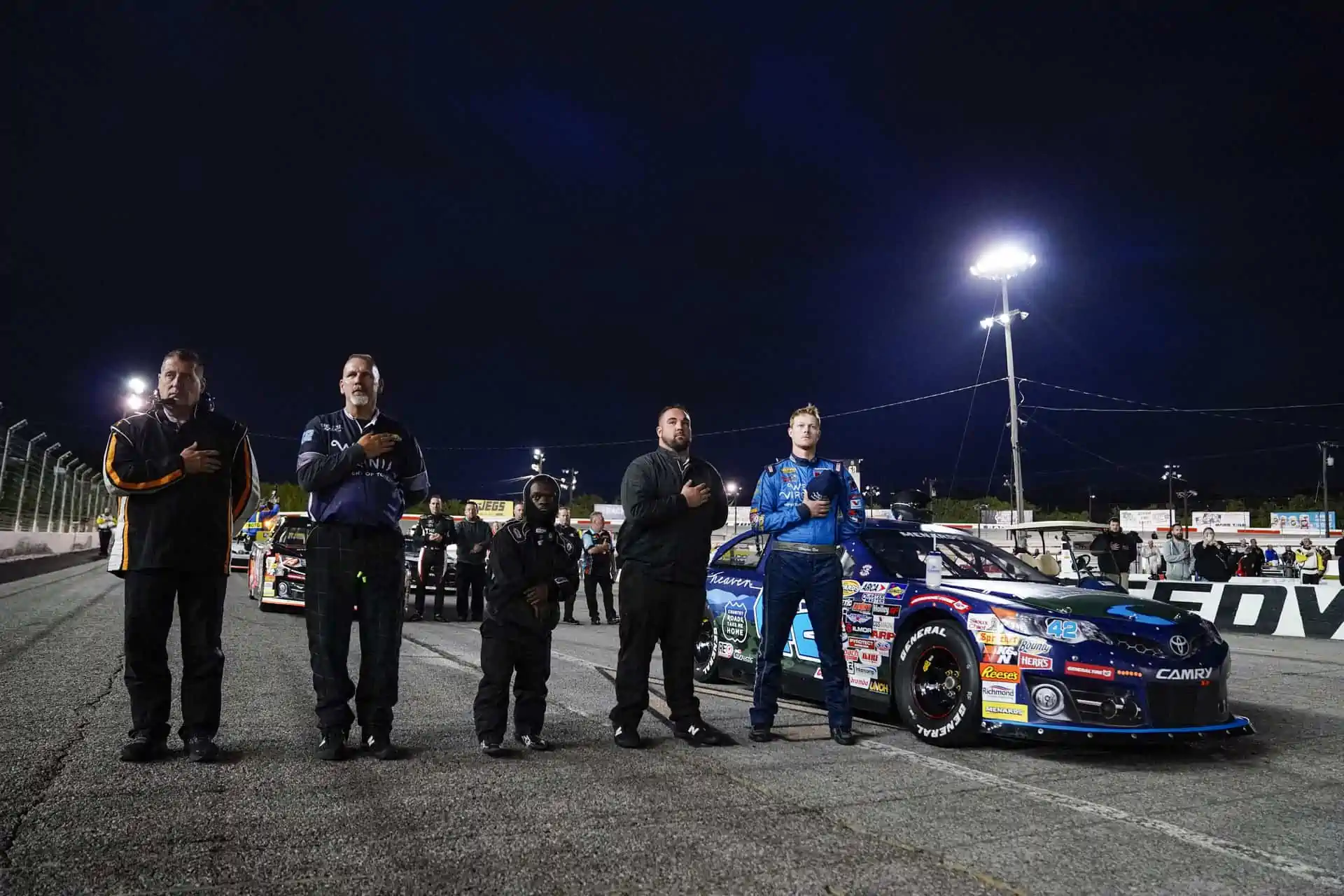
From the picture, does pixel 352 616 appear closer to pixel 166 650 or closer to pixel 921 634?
pixel 166 650

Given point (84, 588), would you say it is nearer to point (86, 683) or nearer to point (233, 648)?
point (233, 648)

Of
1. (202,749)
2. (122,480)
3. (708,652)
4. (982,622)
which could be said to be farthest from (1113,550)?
(122,480)

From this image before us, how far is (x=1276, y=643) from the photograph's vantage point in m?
12.0

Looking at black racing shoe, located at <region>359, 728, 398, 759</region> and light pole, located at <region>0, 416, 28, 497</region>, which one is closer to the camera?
black racing shoe, located at <region>359, 728, 398, 759</region>

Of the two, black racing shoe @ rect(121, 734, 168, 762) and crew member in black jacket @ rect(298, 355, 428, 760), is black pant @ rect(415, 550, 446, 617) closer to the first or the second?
crew member in black jacket @ rect(298, 355, 428, 760)

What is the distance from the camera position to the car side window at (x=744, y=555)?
699 cm

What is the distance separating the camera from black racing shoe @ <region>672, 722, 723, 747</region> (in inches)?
183

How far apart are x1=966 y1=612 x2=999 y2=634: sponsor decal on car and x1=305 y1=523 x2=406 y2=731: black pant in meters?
2.98

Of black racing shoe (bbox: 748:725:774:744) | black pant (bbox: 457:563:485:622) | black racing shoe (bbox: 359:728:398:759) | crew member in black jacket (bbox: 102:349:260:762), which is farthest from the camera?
black pant (bbox: 457:563:485:622)

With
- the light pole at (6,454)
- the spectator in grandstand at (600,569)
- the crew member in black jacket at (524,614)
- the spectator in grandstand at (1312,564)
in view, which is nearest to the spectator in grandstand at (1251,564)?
the spectator in grandstand at (1312,564)

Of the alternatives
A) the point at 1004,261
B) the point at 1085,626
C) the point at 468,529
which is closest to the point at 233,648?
the point at 468,529

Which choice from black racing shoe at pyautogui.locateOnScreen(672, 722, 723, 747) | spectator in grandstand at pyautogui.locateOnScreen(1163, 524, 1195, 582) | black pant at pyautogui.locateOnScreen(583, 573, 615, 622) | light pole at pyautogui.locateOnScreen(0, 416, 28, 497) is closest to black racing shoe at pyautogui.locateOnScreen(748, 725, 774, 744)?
black racing shoe at pyautogui.locateOnScreen(672, 722, 723, 747)

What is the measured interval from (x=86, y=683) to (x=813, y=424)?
4999mm

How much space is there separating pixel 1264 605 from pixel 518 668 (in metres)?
13.6
